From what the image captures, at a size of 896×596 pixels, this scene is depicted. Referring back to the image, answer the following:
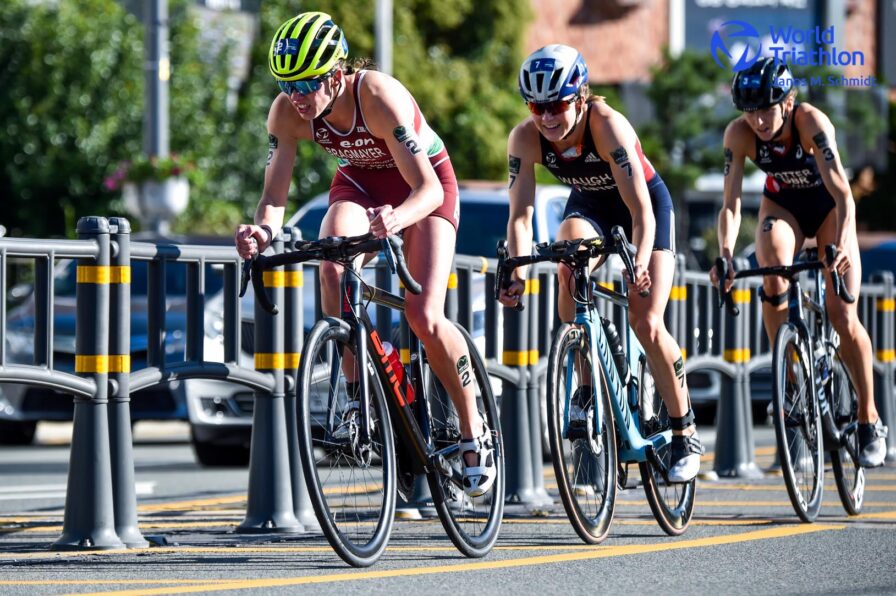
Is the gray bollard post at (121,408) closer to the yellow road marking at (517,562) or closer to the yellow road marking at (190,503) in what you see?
the yellow road marking at (517,562)

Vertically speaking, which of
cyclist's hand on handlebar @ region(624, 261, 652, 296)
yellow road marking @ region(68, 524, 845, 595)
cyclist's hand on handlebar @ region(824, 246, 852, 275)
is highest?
cyclist's hand on handlebar @ region(824, 246, 852, 275)

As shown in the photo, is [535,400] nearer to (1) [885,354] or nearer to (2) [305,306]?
(2) [305,306]

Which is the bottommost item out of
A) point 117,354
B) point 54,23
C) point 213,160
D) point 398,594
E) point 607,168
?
point 398,594

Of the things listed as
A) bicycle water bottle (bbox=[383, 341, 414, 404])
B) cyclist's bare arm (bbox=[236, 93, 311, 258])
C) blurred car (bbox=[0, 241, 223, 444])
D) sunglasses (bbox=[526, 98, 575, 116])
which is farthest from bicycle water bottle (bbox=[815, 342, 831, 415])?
blurred car (bbox=[0, 241, 223, 444])

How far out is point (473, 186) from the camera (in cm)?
1384

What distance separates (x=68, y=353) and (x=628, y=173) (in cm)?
552

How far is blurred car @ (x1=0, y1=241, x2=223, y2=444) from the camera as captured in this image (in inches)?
462

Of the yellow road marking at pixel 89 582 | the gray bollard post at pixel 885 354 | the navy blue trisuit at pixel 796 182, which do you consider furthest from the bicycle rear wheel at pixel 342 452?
the gray bollard post at pixel 885 354

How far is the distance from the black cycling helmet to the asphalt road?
1.89m

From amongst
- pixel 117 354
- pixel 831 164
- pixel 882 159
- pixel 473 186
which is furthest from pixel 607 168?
pixel 882 159

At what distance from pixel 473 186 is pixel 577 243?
6732 millimetres

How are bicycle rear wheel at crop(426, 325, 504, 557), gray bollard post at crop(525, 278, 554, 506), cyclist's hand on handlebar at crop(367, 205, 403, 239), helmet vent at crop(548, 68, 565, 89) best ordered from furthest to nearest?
gray bollard post at crop(525, 278, 554, 506)
helmet vent at crop(548, 68, 565, 89)
bicycle rear wheel at crop(426, 325, 504, 557)
cyclist's hand on handlebar at crop(367, 205, 403, 239)

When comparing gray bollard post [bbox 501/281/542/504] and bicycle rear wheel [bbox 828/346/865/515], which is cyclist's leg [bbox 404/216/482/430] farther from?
bicycle rear wheel [bbox 828/346/865/515]

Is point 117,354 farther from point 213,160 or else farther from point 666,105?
point 666,105
